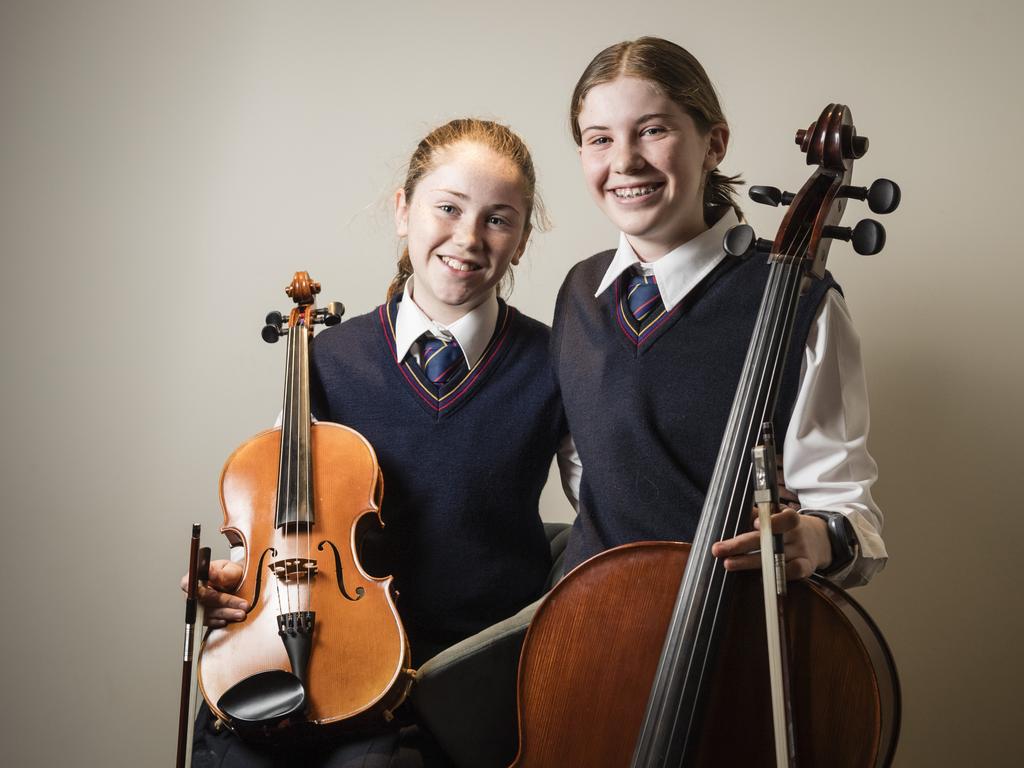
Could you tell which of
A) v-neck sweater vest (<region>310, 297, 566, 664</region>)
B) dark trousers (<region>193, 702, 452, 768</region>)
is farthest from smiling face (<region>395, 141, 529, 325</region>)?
dark trousers (<region>193, 702, 452, 768</region>)

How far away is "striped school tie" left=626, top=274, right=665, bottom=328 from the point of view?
4.79 ft

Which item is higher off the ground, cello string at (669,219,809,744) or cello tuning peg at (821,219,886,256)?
cello tuning peg at (821,219,886,256)

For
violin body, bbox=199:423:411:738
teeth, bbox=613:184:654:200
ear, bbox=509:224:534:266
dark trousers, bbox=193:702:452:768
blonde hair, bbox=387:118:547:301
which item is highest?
blonde hair, bbox=387:118:547:301

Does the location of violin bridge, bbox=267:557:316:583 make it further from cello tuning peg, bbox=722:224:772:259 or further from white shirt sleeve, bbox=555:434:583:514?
cello tuning peg, bbox=722:224:772:259

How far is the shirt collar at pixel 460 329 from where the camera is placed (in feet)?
5.36

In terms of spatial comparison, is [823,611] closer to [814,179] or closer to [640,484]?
[640,484]

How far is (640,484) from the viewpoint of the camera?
1428mm

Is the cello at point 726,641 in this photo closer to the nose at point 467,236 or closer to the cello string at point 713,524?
the cello string at point 713,524

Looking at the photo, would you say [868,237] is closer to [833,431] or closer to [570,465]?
[833,431]

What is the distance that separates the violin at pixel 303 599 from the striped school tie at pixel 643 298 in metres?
0.45

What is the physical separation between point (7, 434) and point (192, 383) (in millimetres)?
403

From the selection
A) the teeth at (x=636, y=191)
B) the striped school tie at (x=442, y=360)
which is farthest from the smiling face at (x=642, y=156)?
the striped school tie at (x=442, y=360)

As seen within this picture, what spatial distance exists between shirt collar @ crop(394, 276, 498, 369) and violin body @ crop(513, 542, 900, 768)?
21.7 inches

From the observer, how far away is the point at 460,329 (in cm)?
163
